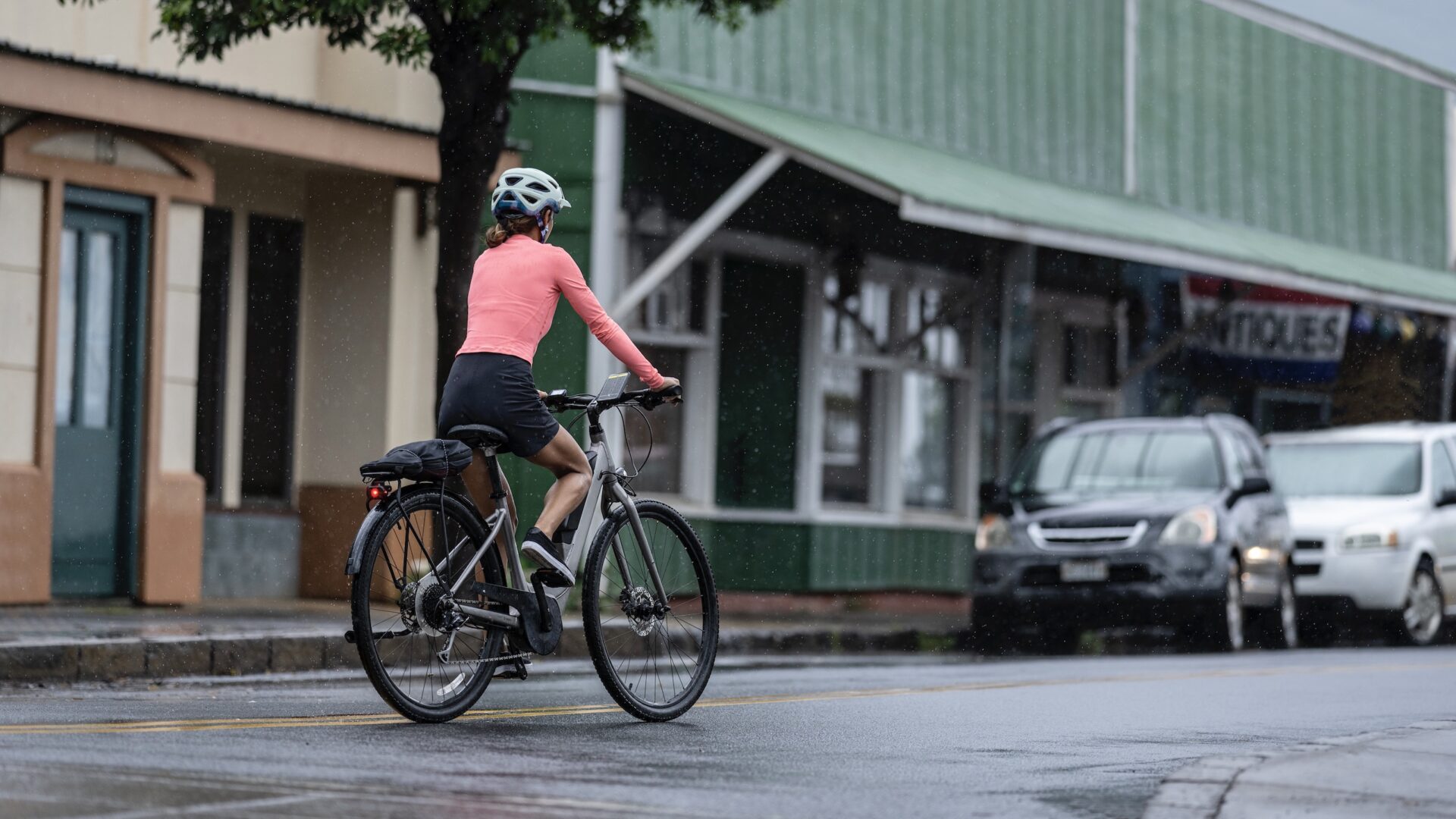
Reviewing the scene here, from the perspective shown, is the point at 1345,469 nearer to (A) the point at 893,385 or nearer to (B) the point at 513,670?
(A) the point at 893,385

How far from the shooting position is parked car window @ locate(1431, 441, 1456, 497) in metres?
19.5

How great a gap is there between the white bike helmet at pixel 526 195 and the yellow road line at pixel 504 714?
69.0 inches

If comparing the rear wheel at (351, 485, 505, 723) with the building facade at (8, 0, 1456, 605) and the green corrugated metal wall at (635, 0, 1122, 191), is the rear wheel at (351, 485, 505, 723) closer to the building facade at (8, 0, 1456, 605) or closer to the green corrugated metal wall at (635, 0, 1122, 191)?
the building facade at (8, 0, 1456, 605)

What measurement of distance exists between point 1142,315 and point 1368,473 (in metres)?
7.00

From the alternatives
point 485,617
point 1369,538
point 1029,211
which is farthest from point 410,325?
point 485,617

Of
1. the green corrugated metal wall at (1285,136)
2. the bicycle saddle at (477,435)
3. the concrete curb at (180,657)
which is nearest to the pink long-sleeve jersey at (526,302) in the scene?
the bicycle saddle at (477,435)

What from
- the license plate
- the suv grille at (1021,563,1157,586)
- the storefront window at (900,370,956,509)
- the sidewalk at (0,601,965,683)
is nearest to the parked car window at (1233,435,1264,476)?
the suv grille at (1021,563,1157,586)

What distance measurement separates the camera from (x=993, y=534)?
1695cm

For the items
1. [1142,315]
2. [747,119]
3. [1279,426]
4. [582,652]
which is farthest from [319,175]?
[1279,426]

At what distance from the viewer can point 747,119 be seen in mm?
18047

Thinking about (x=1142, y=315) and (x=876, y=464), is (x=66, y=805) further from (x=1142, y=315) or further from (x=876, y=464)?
(x=1142, y=315)

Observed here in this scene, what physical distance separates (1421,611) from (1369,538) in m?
0.81

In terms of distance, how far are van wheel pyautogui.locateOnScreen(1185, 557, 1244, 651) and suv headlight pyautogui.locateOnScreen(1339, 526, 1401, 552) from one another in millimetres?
2336

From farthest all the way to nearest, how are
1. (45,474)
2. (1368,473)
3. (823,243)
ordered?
(823,243)
(1368,473)
(45,474)
